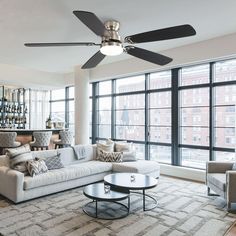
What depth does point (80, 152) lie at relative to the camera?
5.51m

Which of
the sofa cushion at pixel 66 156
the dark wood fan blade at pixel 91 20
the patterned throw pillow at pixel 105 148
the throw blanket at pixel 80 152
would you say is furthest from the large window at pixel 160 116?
the dark wood fan blade at pixel 91 20

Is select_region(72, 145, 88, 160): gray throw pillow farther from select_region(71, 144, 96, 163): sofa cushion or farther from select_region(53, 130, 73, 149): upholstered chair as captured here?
select_region(53, 130, 73, 149): upholstered chair

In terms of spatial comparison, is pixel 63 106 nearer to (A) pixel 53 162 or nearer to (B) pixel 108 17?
(A) pixel 53 162

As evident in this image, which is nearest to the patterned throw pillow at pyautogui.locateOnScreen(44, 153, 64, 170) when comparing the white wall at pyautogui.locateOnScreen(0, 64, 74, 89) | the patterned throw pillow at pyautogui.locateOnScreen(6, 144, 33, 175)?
the patterned throw pillow at pyautogui.locateOnScreen(6, 144, 33, 175)

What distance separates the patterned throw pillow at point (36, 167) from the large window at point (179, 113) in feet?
11.0

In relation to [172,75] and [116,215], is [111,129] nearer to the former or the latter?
[172,75]

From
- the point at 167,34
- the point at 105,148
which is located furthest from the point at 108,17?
the point at 105,148

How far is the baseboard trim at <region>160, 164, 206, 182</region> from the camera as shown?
546cm

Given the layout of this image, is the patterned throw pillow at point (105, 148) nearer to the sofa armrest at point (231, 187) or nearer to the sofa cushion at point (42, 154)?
the sofa cushion at point (42, 154)

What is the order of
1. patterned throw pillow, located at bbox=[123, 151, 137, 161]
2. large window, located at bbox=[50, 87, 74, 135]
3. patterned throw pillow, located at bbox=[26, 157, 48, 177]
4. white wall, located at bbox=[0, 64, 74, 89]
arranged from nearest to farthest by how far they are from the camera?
1. patterned throw pillow, located at bbox=[26, 157, 48, 177]
2. patterned throw pillow, located at bbox=[123, 151, 137, 161]
3. white wall, located at bbox=[0, 64, 74, 89]
4. large window, located at bbox=[50, 87, 74, 135]

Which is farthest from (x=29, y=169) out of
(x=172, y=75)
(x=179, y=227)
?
(x=172, y=75)

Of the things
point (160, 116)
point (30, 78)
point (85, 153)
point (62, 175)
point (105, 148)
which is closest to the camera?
point (62, 175)

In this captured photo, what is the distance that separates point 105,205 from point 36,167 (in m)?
1.48

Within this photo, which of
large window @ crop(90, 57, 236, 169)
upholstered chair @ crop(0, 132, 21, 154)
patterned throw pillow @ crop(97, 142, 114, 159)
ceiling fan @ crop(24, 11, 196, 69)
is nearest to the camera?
ceiling fan @ crop(24, 11, 196, 69)
